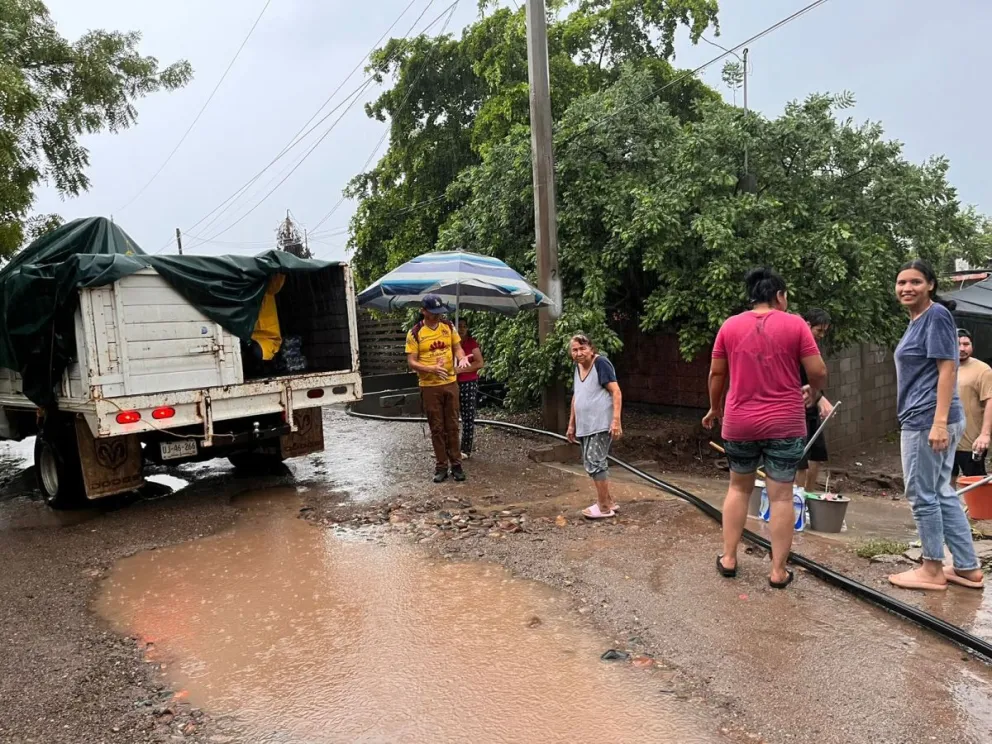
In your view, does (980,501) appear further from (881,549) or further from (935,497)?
(935,497)

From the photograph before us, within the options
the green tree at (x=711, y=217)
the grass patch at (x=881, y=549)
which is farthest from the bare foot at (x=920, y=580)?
the green tree at (x=711, y=217)

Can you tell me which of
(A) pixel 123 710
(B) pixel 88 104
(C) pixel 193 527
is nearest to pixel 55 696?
(A) pixel 123 710

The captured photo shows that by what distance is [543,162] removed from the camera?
9.36 metres

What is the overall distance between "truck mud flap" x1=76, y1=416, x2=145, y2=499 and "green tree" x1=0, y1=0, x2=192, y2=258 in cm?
513

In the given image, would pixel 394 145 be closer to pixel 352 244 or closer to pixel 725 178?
pixel 352 244

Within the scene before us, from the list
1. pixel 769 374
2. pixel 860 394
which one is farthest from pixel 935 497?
pixel 860 394

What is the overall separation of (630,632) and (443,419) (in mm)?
3886

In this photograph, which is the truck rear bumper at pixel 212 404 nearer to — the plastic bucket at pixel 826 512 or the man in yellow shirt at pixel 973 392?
the plastic bucket at pixel 826 512

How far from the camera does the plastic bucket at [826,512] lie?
18.9ft

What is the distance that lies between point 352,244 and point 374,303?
9937mm

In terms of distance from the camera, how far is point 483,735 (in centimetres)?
308

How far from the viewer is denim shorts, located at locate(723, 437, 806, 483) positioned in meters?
4.30

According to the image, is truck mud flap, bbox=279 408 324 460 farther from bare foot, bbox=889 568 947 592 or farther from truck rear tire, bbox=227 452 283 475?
bare foot, bbox=889 568 947 592

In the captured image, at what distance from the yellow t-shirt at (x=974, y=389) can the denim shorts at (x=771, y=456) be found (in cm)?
224
